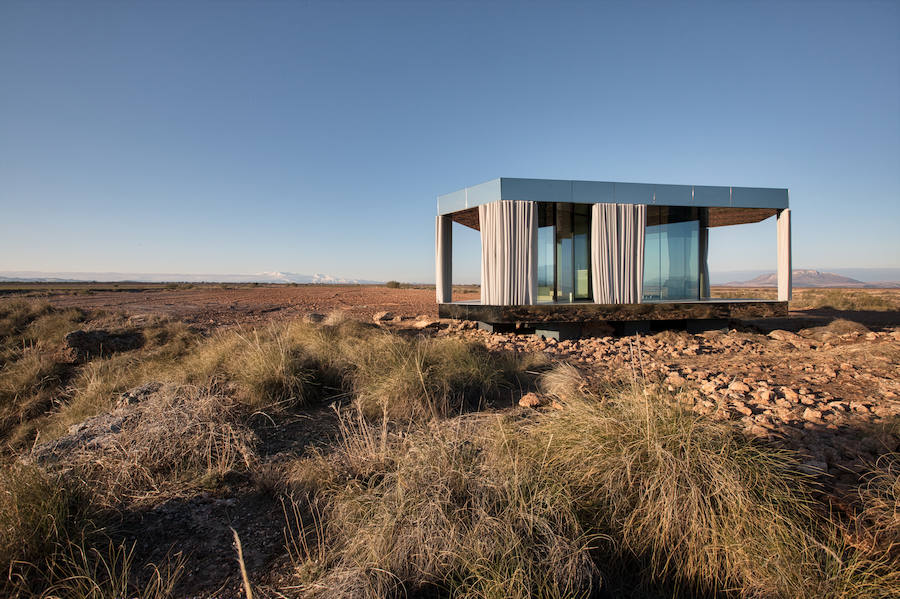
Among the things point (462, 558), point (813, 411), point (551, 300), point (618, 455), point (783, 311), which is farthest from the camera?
point (551, 300)

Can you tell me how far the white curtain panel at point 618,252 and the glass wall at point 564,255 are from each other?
1.12 meters

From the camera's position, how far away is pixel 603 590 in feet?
6.53

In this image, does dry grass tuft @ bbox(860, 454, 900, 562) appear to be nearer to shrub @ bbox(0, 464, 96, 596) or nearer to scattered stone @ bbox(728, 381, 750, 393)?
scattered stone @ bbox(728, 381, 750, 393)

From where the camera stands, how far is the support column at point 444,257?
1034 centimetres

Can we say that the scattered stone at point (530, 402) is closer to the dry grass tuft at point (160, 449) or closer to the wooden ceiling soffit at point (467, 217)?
the dry grass tuft at point (160, 449)

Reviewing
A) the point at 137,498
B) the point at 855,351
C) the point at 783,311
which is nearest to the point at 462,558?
the point at 137,498

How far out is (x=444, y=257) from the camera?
1045cm

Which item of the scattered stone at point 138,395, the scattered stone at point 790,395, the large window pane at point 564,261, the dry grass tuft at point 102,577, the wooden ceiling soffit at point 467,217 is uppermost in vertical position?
the wooden ceiling soffit at point 467,217

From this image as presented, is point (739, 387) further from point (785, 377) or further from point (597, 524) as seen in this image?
point (597, 524)

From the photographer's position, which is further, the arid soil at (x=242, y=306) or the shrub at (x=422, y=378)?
the arid soil at (x=242, y=306)

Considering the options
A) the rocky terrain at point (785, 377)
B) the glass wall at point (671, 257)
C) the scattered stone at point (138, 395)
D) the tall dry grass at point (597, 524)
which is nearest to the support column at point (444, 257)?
the rocky terrain at point (785, 377)

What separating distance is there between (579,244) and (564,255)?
1.59 feet

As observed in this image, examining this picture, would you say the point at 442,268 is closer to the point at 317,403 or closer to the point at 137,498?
the point at 317,403

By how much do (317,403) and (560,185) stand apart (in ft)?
22.0
